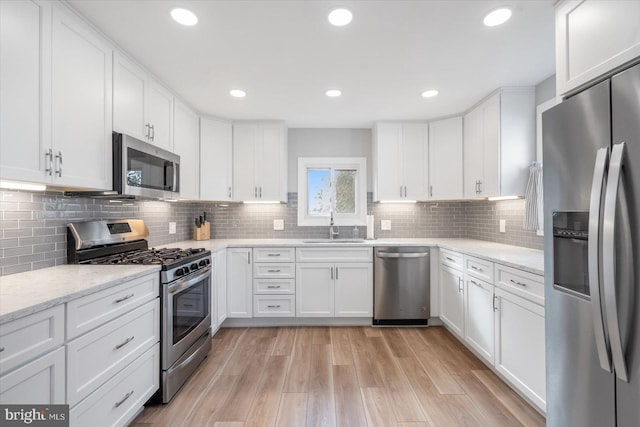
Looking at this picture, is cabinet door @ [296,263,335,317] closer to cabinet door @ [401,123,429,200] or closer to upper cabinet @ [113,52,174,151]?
cabinet door @ [401,123,429,200]

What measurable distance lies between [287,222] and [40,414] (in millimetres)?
2839

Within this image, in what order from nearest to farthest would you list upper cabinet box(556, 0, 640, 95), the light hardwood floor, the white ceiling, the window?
upper cabinet box(556, 0, 640, 95) < the white ceiling < the light hardwood floor < the window

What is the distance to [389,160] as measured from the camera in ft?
11.5

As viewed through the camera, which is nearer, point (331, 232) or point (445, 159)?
point (445, 159)

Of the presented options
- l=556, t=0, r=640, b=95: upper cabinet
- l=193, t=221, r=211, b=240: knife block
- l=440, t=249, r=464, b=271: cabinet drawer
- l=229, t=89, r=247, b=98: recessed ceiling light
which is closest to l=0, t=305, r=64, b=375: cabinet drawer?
l=229, t=89, r=247, b=98: recessed ceiling light

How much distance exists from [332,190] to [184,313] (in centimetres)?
236

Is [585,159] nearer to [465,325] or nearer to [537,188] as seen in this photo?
[537,188]

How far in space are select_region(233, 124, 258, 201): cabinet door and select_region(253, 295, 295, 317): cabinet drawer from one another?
1191mm

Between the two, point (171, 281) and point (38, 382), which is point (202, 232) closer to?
point (171, 281)

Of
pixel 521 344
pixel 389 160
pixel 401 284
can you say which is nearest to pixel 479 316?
pixel 521 344

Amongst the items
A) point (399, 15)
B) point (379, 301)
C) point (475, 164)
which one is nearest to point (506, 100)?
point (475, 164)

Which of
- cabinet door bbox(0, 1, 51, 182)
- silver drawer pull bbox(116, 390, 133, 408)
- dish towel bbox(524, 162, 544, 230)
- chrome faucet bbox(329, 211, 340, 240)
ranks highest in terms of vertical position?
cabinet door bbox(0, 1, 51, 182)

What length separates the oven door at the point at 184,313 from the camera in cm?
191

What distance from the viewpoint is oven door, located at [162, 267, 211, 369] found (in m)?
1.91
